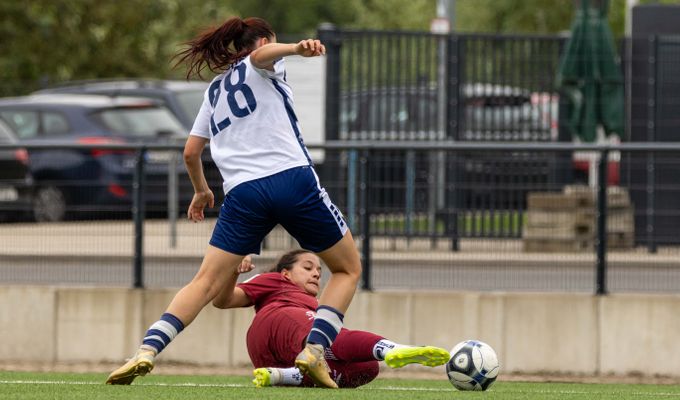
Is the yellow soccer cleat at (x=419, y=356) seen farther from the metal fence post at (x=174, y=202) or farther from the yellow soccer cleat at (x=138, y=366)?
the metal fence post at (x=174, y=202)

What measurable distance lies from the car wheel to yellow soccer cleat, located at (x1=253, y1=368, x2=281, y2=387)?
14.5 feet

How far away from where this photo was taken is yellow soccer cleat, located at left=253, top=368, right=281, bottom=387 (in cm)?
873

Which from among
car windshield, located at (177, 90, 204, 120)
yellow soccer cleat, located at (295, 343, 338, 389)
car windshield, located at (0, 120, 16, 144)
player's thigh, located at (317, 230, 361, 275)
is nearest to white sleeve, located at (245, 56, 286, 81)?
player's thigh, located at (317, 230, 361, 275)

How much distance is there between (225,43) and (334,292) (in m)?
1.26

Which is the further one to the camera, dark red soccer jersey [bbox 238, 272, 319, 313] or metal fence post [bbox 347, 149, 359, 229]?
metal fence post [bbox 347, 149, 359, 229]

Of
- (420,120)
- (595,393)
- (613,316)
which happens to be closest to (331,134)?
(420,120)

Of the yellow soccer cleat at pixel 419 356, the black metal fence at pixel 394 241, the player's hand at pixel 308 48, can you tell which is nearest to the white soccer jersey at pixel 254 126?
the player's hand at pixel 308 48

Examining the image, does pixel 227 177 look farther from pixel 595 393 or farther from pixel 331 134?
pixel 331 134

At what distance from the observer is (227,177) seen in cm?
827

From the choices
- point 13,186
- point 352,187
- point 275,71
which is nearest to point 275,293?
→ point 275,71

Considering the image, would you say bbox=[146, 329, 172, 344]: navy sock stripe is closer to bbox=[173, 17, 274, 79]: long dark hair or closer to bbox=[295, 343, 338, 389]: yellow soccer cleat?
bbox=[295, 343, 338, 389]: yellow soccer cleat

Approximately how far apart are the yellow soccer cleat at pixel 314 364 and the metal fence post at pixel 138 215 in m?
4.41

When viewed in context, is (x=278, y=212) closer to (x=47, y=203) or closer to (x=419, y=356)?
(x=419, y=356)

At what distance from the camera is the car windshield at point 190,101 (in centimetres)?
2256
